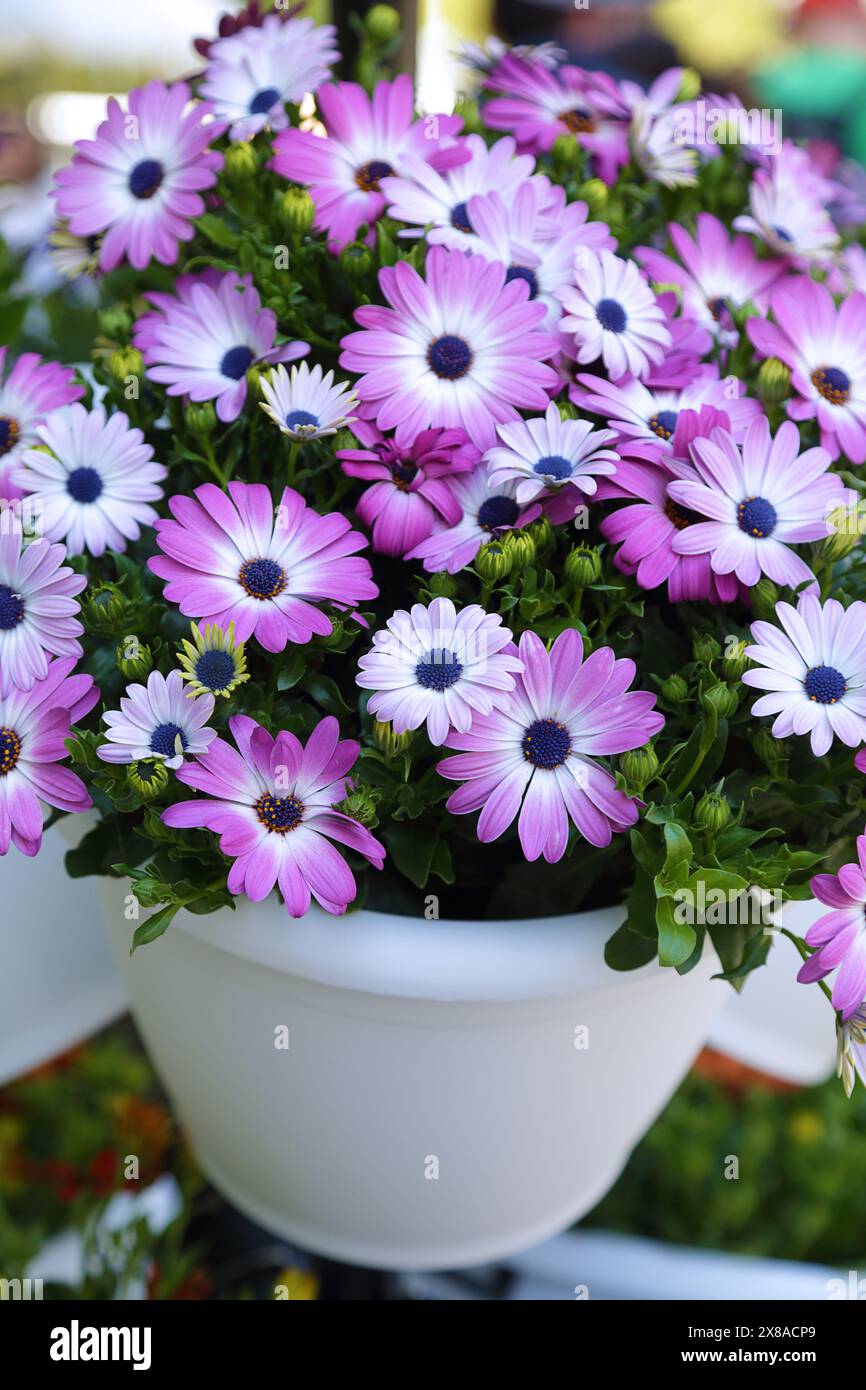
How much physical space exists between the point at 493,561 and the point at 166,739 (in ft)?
0.38

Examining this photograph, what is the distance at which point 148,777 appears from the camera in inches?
15.8

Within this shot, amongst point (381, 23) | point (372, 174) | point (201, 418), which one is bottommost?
point (201, 418)

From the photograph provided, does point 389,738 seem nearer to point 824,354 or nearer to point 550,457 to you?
point 550,457

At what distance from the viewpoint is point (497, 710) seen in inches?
16.2

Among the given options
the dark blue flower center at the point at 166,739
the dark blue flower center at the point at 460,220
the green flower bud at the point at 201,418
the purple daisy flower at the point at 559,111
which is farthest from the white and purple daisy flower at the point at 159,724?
the purple daisy flower at the point at 559,111

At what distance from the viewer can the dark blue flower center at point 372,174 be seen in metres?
0.50

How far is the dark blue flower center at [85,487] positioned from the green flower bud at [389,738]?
0.48 ft

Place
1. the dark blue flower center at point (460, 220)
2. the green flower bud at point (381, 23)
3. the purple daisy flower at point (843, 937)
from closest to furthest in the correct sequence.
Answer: the purple daisy flower at point (843, 937) → the dark blue flower center at point (460, 220) → the green flower bud at point (381, 23)

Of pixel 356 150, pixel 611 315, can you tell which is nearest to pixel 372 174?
pixel 356 150

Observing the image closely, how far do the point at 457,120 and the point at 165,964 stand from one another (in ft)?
1.14

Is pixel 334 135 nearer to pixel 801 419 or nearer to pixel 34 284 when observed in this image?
pixel 801 419

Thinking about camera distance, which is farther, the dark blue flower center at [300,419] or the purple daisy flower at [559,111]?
the purple daisy flower at [559,111]

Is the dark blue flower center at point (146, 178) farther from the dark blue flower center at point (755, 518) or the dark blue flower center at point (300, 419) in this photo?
the dark blue flower center at point (755, 518)
